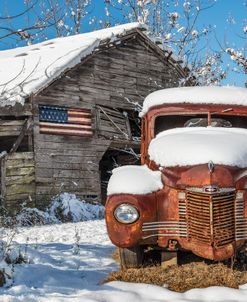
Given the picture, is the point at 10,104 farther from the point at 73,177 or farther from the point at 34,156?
the point at 73,177

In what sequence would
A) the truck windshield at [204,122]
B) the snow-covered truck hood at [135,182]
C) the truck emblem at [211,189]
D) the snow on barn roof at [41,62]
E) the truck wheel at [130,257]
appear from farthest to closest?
1. the snow on barn roof at [41,62]
2. the truck windshield at [204,122]
3. the truck wheel at [130,257]
4. the snow-covered truck hood at [135,182]
5. the truck emblem at [211,189]

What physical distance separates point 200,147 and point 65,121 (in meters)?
9.73

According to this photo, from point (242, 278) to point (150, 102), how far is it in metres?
2.83

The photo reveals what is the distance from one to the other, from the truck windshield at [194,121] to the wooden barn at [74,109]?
655 cm

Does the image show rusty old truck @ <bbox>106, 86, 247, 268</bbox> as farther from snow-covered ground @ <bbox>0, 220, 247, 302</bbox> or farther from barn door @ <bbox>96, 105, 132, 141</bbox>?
barn door @ <bbox>96, 105, 132, 141</bbox>

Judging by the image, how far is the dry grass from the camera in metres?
5.01

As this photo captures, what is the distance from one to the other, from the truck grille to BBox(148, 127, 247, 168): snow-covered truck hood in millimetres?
378

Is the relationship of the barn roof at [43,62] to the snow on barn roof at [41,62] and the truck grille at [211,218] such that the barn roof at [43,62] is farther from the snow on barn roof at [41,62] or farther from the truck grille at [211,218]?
the truck grille at [211,218]

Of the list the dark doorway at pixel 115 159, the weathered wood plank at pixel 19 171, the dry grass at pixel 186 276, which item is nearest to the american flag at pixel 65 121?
the weathered wood plank at pixel 19 171

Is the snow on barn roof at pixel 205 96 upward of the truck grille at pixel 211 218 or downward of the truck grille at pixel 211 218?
upward

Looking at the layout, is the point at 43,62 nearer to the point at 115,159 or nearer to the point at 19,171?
the point at 19,171

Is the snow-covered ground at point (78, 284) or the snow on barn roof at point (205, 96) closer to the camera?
the snow-covered ground at point (78, 284)

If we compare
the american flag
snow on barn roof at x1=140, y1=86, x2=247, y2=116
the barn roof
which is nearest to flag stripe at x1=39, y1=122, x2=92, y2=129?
the american flag

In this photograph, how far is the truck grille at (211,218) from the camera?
205 inches
